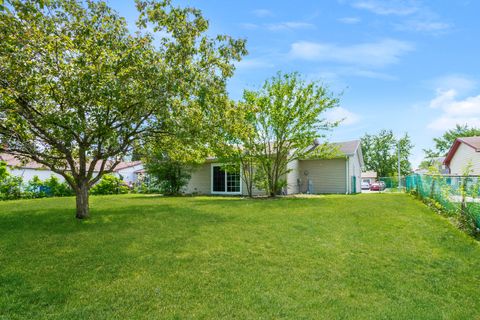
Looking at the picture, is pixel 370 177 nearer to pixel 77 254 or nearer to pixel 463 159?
pixel 463 159

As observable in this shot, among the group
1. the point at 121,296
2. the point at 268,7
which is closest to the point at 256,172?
the point at 268,7

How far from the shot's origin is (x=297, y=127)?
46.3ft

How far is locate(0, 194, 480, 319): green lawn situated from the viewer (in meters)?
3.23

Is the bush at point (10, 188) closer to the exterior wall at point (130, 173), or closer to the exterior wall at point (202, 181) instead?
the exterior wall at point (202, 181)

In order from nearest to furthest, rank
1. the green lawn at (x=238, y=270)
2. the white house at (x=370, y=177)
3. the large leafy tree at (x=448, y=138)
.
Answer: the green lawn at (x=238, y=270) → the large leafy tree at (x=448, y=138) → the white house at (x=370, y=177)

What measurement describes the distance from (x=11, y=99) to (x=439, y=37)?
518 inches

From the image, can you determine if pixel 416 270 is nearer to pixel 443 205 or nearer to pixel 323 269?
pixel 323 269

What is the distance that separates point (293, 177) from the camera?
Result: 19.4m

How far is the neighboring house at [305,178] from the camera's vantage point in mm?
18938

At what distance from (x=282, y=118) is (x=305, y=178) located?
25.4 ft

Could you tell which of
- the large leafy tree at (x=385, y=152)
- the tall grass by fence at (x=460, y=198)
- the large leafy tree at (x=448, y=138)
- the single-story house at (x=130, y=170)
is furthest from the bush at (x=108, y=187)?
the large leafy tree at (x=448, y=138)

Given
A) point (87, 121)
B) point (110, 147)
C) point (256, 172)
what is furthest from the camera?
point (256, 172)

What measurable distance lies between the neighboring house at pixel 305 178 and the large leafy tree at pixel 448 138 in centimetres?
3548

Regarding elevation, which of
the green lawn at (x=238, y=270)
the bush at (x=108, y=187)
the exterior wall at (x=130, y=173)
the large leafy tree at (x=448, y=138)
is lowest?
the green lawn at (x=238, y=270)
